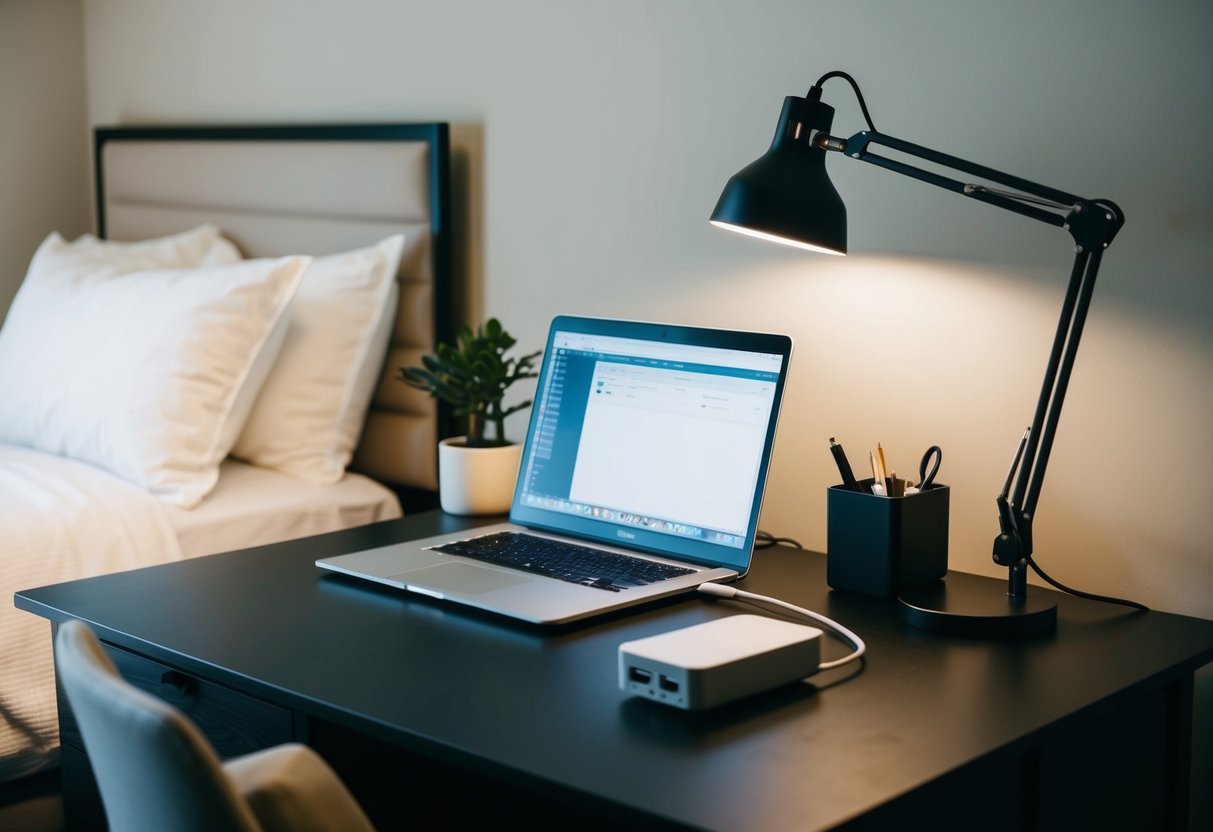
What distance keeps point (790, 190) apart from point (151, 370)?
3.57 feet

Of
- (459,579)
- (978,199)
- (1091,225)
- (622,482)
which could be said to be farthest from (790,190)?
(459,579)

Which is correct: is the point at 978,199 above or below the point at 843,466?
above

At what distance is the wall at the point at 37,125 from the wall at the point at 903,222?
3.41 feet

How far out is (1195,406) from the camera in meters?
1.33

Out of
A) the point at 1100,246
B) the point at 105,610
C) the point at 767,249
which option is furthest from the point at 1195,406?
the point at 105,610

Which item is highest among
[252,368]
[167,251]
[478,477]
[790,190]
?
[790,190]

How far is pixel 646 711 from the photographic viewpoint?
104cm

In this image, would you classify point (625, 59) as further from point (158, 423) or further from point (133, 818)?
point (133, 818)

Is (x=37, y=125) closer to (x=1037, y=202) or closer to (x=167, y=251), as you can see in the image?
(x=167, y=251)

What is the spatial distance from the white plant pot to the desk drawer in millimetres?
551

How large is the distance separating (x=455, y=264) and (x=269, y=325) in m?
0.31

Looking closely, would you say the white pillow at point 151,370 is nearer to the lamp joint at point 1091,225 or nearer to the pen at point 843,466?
the pen at point 843,466

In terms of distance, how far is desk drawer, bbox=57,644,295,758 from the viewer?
3.82 feet

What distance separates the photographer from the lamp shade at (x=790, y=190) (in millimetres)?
1330
